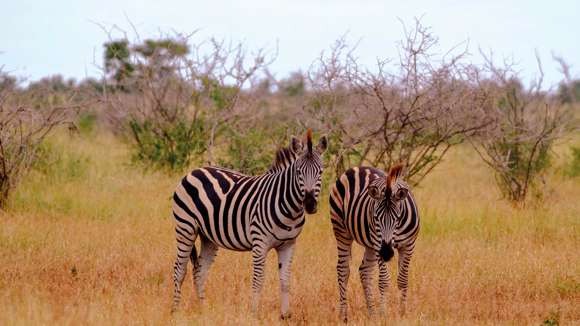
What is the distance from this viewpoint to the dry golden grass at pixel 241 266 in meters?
6.60

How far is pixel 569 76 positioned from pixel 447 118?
334cm

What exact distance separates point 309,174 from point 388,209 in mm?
631

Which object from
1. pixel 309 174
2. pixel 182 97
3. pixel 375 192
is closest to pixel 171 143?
pixel 182 97

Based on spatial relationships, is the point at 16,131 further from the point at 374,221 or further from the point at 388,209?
the point at 388,209

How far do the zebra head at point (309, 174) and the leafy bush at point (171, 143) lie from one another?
26.4 feet

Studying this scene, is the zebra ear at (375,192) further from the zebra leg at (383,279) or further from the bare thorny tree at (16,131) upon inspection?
the bare thorny tree at (16,131)

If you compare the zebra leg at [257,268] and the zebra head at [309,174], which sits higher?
the zebra head at [309,174]

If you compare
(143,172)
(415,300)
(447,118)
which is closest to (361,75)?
(447,118)

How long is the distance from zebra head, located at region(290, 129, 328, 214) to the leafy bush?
26.4 ft

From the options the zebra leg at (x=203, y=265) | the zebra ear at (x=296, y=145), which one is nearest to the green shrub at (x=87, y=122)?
the zebra leg at (x=203, y=265)

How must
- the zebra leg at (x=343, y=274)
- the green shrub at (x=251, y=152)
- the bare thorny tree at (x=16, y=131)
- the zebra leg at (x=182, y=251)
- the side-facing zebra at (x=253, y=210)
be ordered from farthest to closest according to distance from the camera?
the green shrub at (x=251, y=152) → the bare thorny tree at (x=16, y=131) → the zebra leg at (x=182, y=251) → the zebra leg at (x=343, y=274) → the side-facing zebra at (x=253, y=210)

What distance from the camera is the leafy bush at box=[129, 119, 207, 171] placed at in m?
14.2

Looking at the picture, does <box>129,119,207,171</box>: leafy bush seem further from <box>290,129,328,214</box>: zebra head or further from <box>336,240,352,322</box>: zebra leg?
<box>290,129,328,214</box>: zebra head

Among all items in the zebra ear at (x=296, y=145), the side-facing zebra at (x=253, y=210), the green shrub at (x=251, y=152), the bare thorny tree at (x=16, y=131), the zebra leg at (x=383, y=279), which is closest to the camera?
the side-facing zebra at (x=253, y=210)
